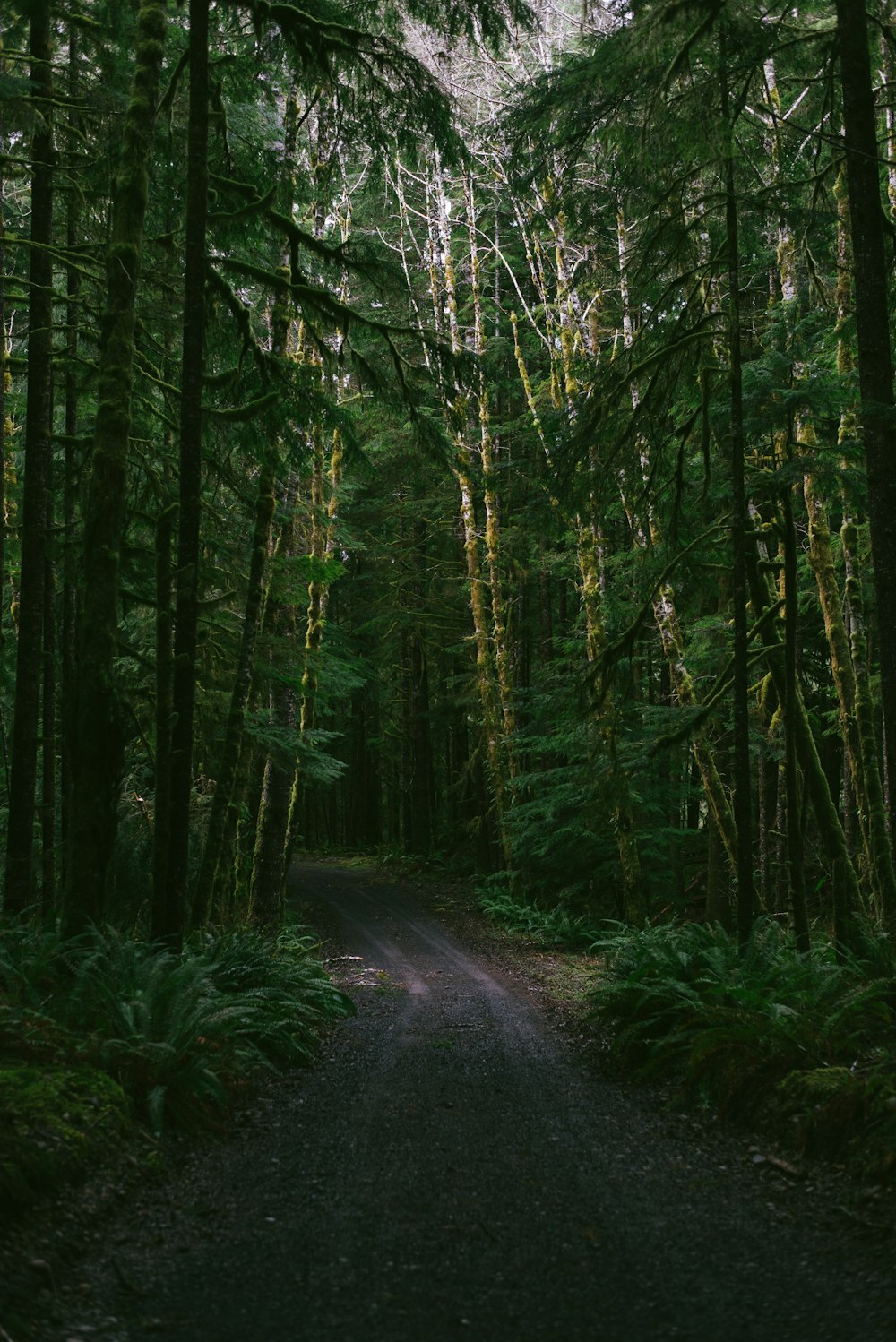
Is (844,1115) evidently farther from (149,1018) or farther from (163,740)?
(163,740)

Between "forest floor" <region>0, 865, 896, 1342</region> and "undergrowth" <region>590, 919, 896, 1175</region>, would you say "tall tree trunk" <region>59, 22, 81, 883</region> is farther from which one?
"undergrowth" <region>590, 919, 896, 1175</region>

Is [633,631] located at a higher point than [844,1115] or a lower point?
higher

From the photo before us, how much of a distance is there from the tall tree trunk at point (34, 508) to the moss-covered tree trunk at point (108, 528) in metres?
1.69

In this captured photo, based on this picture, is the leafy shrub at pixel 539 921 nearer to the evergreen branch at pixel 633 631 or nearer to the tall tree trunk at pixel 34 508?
the evergreen branch at pixel 633 631

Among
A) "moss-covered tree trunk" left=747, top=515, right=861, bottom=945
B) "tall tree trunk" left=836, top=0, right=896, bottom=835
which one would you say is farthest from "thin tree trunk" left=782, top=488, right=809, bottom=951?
"tall tree trunk" left=836, top=0, right=896, bottom=835

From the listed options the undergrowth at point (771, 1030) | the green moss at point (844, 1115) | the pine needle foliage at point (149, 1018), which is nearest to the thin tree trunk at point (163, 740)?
the pine needle foliage at point (149, 1018)

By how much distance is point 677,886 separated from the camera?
59.3ft

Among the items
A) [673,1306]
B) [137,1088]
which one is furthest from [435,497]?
[673,1306]

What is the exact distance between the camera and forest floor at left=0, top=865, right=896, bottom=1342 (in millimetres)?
3398

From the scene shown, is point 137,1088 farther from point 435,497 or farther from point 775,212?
point 435,497

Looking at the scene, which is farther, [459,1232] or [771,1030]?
[771,1030]

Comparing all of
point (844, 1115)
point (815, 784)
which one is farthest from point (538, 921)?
point (844, 1115)

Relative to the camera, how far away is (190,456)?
8.38m

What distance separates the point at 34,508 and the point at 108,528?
252 cm
